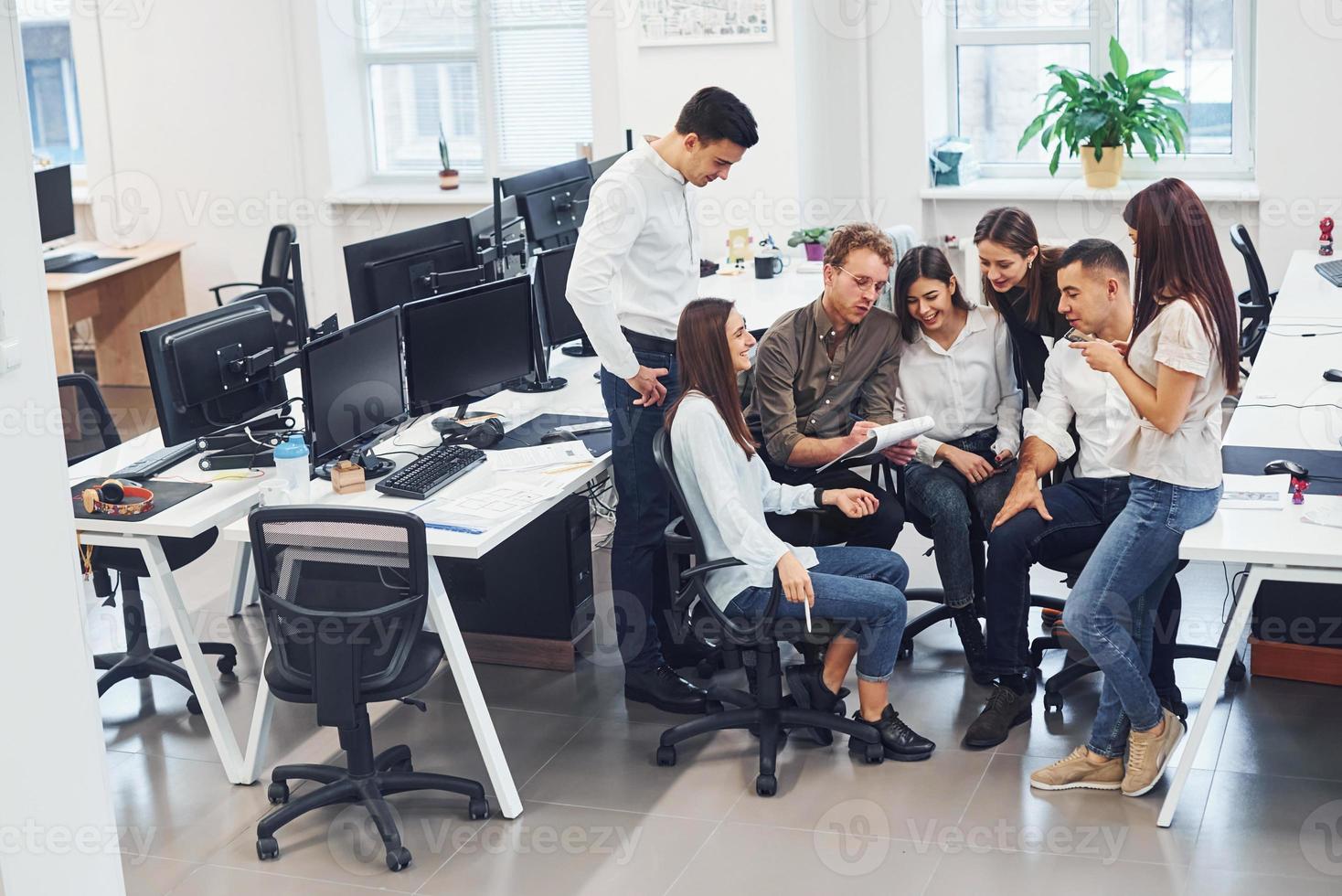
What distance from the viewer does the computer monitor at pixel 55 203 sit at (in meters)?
7.28

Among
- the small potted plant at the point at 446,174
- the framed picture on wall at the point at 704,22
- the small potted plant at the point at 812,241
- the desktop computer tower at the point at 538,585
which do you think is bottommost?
the desktop computer tower at the point at 538,585

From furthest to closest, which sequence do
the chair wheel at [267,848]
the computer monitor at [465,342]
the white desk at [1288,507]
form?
the computer monitor at [465,342]
the chair wheel at [267,848]
the white desk at [1288,507]

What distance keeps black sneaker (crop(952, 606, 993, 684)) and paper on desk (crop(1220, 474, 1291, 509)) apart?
0.83m

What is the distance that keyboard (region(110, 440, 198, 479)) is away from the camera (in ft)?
13.4

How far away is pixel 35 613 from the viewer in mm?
2533

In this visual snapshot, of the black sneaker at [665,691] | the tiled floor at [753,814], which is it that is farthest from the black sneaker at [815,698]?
the black sneaker at [665,691]

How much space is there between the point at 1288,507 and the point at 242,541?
264 cm

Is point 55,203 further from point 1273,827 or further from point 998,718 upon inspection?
point 1273,827

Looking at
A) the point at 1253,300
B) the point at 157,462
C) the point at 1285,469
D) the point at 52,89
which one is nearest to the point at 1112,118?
the point at 1253,300

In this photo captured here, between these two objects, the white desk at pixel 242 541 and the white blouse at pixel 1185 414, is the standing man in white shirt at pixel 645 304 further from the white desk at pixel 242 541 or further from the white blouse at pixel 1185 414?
the white blouse at pixel 1185 414

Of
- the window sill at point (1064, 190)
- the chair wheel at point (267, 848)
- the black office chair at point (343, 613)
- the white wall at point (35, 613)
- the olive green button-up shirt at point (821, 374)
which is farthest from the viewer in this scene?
the window sill at point (1064, 190)

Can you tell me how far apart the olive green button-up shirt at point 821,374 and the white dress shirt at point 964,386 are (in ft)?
0.20

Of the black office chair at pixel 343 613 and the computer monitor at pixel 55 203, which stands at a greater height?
the computer monitor at pixel 55 203

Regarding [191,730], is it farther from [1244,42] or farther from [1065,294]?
[1244,42]
